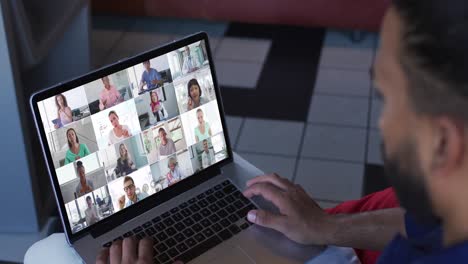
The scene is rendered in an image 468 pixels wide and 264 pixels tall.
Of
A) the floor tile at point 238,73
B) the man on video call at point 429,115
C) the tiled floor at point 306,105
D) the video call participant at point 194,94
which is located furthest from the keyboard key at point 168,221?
the floor tile at point 238,73

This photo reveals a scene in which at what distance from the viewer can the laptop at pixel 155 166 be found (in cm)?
111

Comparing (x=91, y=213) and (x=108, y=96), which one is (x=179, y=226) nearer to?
(x=91, y=213)

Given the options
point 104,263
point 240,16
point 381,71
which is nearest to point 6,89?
point 104,263

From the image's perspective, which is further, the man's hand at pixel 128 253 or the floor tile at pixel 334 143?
the floor tile at pixel 334 143

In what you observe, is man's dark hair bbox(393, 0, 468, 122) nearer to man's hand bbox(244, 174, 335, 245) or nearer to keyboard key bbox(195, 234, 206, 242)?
man's hand bbox(244, 174, 335, 245)

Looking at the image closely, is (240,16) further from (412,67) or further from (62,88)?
(412,67)

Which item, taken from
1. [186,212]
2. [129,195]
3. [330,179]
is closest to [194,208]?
[186,212]

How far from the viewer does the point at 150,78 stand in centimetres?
118

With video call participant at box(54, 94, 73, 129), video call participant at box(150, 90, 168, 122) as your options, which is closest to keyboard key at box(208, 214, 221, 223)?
video call participant at box(150, 90, 168, 122)

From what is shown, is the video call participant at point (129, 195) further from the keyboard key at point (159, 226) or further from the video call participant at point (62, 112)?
the video call participant at point (62, 112)

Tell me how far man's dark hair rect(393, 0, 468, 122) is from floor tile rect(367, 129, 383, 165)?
1855 millimetres

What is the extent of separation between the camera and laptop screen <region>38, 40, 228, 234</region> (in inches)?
43.7

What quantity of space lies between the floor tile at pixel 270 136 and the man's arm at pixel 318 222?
4.48 feet

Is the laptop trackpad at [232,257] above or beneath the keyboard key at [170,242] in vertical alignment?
beneath
